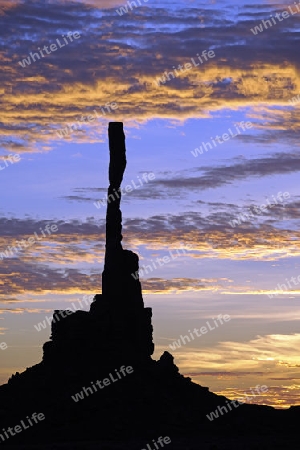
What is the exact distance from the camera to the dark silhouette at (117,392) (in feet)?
330

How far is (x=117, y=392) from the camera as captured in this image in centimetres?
10462

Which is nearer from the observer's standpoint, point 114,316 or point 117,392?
point 117,392

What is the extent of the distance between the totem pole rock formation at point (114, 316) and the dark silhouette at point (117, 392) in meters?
0.10

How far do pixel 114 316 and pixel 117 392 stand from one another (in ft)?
31.3

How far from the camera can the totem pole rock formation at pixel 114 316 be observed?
109m

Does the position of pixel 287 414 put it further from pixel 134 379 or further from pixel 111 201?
pixel 111 201

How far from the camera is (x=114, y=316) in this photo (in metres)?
112

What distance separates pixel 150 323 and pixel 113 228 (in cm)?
1042

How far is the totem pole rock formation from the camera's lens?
109000mm

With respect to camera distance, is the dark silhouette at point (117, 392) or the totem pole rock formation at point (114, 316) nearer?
the dark silhouette at point (117, 392)

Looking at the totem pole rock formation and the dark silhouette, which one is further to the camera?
the totem pole rock formation

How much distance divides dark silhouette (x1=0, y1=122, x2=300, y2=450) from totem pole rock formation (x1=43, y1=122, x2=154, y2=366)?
99 millimetres

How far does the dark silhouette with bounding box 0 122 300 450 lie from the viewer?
101m

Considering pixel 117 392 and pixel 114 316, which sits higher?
pixel 114 316
